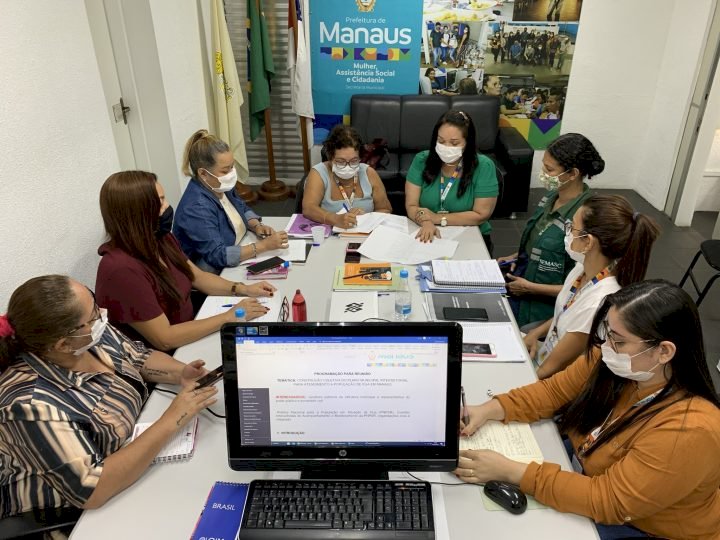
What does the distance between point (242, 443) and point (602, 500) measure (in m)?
0.94

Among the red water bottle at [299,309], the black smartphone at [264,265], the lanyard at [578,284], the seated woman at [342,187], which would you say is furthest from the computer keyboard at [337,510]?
the seated woman at [342,187]

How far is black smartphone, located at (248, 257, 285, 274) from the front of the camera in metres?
2.67

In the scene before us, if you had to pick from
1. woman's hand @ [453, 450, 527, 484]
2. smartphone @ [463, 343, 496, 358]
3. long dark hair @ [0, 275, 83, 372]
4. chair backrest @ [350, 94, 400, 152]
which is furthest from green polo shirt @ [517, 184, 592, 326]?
chair backrest @ [350, 94, 400, 152]

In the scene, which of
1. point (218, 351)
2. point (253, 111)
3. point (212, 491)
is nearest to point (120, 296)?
point (218, 351)

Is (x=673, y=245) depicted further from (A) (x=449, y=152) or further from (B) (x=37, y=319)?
(B) (x=37, y=319)

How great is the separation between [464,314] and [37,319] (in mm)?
1545

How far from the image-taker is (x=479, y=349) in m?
2.10

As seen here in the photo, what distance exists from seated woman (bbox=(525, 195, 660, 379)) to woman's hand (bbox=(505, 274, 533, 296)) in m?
0.45

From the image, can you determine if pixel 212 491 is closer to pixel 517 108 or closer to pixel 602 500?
pixel 602 500

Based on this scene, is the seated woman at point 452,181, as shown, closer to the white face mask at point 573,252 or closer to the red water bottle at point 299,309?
the white face mask at point 573,252

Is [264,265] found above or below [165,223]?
below

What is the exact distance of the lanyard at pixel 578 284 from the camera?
82.3 inches

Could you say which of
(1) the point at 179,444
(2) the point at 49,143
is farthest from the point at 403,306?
(2) the point at 49,143

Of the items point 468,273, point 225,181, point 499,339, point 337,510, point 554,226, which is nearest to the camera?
point 337,510
